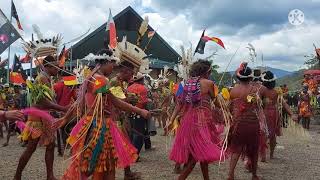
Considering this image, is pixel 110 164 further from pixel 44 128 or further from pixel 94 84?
pixel 44 128

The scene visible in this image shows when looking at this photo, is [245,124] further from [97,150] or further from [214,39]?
[97,150]

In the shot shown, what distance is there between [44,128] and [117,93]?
1743 millimetres

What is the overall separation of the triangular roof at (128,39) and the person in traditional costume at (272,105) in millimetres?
17837

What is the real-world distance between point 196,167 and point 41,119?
3.21 meters

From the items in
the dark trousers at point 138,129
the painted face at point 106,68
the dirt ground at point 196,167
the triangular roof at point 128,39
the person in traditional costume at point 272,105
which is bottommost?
the dirt ground at point 196,167

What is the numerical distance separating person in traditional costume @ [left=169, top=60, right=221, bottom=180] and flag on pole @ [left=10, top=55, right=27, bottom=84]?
459 inches

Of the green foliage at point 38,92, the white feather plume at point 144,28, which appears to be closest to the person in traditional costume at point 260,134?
the white feather plume at point 144,28

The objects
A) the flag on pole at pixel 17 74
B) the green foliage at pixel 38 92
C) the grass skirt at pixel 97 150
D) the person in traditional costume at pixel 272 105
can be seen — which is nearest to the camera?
the grass skirt at pixel 97 150

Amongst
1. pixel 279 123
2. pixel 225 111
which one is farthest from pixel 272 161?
pixel 225 111

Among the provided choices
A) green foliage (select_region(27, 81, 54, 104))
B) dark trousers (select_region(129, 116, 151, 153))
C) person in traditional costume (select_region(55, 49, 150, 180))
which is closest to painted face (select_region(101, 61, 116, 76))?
person in traditional costume (select_region(55, 49, 150, 180))

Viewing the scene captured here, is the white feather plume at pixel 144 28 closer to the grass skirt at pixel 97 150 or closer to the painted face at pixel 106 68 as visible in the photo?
the painted face at pixel 106 68

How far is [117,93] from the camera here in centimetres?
515

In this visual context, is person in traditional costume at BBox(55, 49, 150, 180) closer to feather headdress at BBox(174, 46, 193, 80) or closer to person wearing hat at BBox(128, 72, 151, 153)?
feather headdress at BBox(174, 46, 193, 80)

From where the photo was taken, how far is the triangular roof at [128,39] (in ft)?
88.0
